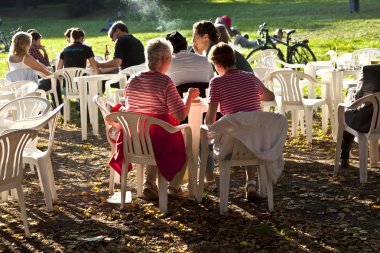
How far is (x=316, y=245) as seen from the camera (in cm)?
578

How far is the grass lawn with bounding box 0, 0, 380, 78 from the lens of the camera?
24062 mm

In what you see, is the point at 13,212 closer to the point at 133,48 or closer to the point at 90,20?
the point at 133,48

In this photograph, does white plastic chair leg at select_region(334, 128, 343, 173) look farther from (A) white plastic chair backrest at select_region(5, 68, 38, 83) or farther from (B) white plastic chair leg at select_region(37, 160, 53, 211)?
(A) white plastic chair backrest at select_region(5, 68, 38, 83)

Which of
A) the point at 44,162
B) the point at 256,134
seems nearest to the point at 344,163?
the point at 256,134

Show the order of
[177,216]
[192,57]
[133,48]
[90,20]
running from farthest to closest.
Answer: [90,20], [133,48], [192,57], [177,216]

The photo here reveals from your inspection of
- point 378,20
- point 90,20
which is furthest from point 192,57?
point 90,20

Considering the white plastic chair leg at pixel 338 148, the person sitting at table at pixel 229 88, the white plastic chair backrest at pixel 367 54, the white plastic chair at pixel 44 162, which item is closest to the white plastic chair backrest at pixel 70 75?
the white plastic chair backrest at pixel 367 54

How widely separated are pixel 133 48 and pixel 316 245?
21.4 ft

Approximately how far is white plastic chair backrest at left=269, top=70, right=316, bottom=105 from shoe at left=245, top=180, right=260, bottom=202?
2.72 m

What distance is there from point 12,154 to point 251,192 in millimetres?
1994

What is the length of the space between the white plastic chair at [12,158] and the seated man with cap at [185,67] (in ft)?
6.04

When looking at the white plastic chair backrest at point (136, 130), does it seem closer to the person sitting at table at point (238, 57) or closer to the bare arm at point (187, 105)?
the bare arm at point (187, 105)

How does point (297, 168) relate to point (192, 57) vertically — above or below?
below

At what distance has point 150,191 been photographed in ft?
23.5
